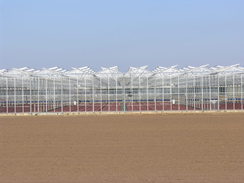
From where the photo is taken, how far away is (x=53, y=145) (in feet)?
40.6

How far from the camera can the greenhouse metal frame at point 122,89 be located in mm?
34531

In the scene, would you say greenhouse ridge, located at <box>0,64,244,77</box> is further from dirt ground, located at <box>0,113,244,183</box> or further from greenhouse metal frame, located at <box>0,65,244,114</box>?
dirt ground, located at <box>0,113,244,183</box>

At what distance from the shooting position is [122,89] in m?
35.4

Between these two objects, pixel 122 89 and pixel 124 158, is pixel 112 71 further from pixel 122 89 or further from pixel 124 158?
pixel 124 158

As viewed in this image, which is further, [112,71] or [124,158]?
[112,71]

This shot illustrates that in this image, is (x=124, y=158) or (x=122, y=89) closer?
(x=124, y=158)

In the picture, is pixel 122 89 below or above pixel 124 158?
above

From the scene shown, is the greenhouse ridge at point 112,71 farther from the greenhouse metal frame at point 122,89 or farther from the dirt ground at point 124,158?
the dirt ground at point 124,158

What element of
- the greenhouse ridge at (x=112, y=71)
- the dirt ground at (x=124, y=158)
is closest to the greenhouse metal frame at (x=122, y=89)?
the greenhouse ridge at (x=112, y=71)

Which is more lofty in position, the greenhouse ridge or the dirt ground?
the greenhouse ridge

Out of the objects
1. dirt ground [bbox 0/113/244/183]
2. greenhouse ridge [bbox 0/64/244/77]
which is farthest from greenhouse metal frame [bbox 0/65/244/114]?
dirt ground [bbox 0/113/244/183]

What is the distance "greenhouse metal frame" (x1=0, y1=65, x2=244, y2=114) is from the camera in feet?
113

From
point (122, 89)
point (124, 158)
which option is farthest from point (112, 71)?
point (124, 158)

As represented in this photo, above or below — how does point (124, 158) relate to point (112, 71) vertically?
below
